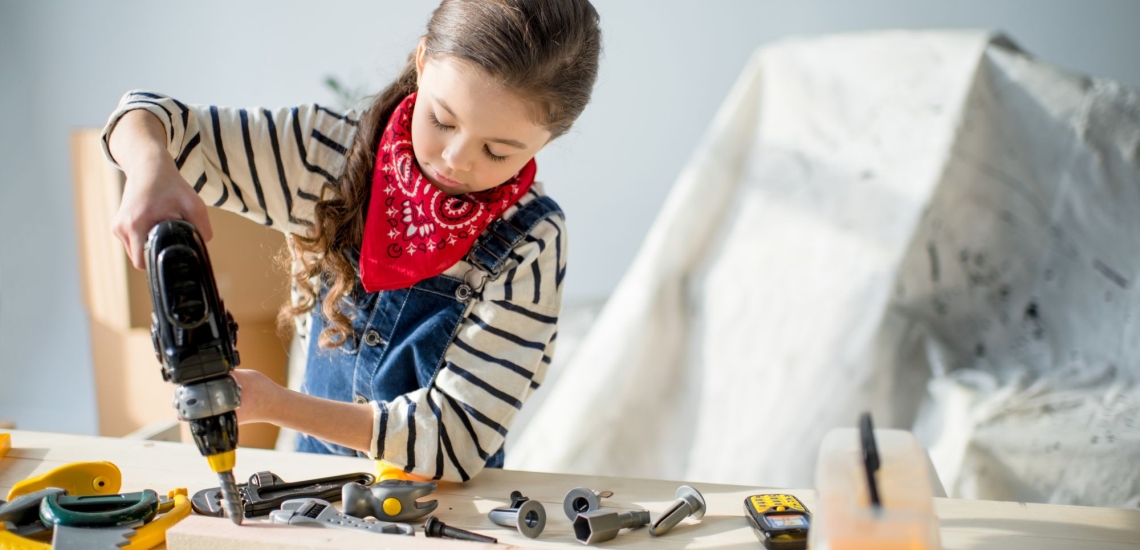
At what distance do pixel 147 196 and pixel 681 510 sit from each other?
0.52m

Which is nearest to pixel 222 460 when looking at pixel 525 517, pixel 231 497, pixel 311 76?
pixel 231 497

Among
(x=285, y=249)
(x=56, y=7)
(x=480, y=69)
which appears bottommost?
(x=285, y=249)

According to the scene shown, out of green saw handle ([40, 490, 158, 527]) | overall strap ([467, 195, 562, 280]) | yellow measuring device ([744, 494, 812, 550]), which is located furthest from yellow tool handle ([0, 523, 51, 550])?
yellow measuring device ([744, 494, 812, 550])

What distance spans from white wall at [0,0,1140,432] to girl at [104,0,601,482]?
1.30 meters

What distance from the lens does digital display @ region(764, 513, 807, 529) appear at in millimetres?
713

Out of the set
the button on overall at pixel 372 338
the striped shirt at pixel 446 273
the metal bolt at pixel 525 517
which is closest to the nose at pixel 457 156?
the striped shirt at pixel 446 273

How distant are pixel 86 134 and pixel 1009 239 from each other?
2.07 meters

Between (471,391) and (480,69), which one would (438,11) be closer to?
(480,69)

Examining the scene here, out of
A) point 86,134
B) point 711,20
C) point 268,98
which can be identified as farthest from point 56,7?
point 711,20

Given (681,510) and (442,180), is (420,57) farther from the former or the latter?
(681,510)

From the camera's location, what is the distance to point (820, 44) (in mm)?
2082

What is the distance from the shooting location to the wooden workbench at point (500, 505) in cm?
68

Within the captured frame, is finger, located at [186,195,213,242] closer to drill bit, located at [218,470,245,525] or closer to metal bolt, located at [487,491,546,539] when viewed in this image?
drill bit, located at [218,470,245,525]

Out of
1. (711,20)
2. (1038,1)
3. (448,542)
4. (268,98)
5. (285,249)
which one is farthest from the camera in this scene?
(268,98)
